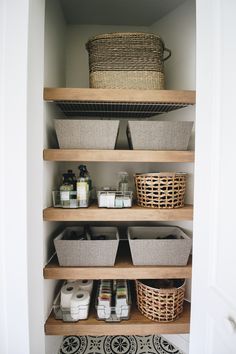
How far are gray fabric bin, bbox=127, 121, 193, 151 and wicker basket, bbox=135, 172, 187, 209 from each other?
5.6 inches

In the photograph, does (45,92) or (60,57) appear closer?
(45,92)

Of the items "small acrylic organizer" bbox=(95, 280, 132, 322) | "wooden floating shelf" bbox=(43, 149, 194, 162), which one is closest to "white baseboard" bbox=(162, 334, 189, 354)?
"small acrylic organizer" bbox=(95, 280, 132, 322)

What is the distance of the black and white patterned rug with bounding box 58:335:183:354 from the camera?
1.10 metres

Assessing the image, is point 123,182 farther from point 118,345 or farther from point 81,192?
point 118,345

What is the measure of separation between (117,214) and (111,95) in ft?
1.88

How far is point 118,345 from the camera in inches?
44.3

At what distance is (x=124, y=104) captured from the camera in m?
1.03

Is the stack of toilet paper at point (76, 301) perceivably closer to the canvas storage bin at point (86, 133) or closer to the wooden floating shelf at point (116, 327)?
the wooden floating shelf at point (116, 327)
